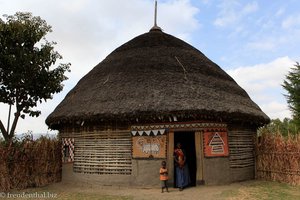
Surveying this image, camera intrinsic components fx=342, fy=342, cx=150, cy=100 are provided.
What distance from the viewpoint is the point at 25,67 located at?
1410 cm

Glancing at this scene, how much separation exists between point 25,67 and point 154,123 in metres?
6.42

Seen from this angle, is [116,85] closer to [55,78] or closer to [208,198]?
[55,78]

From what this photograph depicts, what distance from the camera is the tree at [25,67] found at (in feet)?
46.0

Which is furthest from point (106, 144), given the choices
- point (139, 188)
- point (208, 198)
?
point (208, 198)

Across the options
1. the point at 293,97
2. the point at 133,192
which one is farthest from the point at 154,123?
the point at 293,97

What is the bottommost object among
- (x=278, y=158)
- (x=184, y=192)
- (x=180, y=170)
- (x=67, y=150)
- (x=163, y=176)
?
(x=184, y=192)

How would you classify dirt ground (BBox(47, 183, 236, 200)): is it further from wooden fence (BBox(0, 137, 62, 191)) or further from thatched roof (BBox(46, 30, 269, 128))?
thatched roof (BBox(46, 30, 269, 128))

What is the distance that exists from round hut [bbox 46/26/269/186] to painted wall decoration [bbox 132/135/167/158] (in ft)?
0.10

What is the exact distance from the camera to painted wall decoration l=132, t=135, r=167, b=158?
36.1 feet

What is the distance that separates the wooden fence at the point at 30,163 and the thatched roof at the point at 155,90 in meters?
1.08

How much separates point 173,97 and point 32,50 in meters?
7.13

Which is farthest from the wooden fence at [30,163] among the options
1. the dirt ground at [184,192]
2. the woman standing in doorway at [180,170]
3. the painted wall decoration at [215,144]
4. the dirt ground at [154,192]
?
the painted wall decoration at [215,144]

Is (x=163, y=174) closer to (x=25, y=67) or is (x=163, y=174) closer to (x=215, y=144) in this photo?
(x=215, y=144)

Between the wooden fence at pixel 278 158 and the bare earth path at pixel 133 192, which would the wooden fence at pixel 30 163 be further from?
the wooden fence at pixel 278 158
